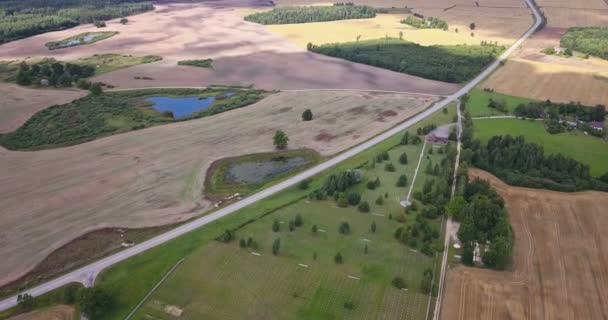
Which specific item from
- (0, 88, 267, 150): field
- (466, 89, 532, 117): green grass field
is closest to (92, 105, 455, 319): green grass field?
(0, 88, 267, 150): field

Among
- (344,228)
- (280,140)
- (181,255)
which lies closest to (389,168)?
(344,228)

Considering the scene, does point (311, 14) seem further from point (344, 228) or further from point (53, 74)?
point (344, 228)

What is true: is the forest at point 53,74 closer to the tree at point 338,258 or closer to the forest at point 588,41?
the tree at point 338,258

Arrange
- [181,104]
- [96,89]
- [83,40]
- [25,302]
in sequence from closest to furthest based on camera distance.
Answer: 1. [25,302]
2. [181,104]
3. [96,89]
4. [83,40]

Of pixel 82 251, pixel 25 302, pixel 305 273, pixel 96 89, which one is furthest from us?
pixel 96 89

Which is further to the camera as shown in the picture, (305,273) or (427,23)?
(427,23)

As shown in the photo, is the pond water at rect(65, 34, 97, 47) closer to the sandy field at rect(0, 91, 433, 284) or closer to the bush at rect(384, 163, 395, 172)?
the sandy field at rect(0, 91, 433, 284)
